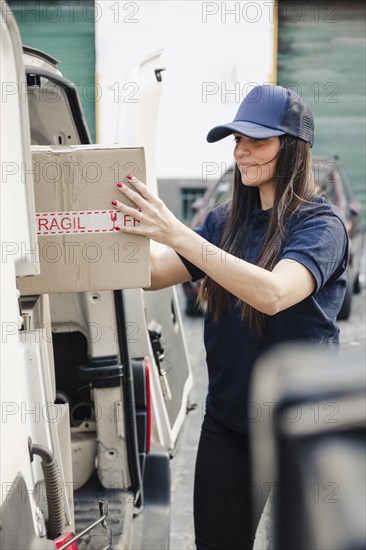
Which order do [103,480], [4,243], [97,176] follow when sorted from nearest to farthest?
1. [4,243]
2. [97,176]
3. [103,480]

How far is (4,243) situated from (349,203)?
9.15 meters

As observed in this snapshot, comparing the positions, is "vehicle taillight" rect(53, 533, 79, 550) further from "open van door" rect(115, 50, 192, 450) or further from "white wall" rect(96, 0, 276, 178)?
"white wall" rect(96, 0, 276, 178)

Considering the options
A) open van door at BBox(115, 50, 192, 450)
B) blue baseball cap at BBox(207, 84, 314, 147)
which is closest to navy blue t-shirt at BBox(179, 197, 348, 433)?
blue baseball cap at BBox(207, 84, 314, 147)

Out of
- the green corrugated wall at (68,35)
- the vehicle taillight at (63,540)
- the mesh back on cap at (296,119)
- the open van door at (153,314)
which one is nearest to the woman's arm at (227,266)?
the mesh back on cap at (296,119)

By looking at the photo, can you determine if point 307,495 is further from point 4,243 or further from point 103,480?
point 103,480

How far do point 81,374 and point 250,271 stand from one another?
108cm

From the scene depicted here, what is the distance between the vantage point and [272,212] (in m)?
2.85

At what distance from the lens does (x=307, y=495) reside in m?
→ 0.91

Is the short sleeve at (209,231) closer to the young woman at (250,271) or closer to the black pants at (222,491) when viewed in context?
the young woman at (250,271)

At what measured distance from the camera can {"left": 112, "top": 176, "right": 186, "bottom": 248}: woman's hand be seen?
2578 mm

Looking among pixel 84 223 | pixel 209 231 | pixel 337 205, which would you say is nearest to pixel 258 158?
pixel 209 231

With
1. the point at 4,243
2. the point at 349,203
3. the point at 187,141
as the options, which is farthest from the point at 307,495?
the point at 187,141

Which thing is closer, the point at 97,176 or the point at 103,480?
the point at 97,176

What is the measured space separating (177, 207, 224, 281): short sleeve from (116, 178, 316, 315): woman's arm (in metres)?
0.36
